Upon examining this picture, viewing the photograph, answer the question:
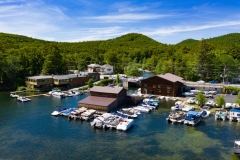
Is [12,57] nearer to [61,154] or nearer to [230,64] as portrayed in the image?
[61,154]

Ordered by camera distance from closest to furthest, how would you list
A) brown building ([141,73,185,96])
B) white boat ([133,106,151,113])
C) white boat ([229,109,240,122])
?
white boat ([229,109,240,122]), white boat ([133,106,151,113]), brown building ([141,73,185,96])

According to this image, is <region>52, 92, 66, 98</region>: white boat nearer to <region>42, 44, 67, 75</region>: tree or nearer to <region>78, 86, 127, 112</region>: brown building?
<region>78, 86, 127, 112</region>: brown building

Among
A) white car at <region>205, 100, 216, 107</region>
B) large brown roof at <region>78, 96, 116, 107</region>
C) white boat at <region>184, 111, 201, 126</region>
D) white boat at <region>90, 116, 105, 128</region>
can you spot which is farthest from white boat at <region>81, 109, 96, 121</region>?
white car at <region>205, 100, 216, 107</region>

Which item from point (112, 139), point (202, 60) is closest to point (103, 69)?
point (202, 60)

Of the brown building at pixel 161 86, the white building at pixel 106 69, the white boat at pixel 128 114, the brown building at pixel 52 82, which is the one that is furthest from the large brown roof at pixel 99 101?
the white building at pixel 106 69

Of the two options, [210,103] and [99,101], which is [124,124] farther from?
[210,103]

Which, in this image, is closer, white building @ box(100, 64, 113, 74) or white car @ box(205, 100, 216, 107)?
white car @ box(205, 100, 216, 107)

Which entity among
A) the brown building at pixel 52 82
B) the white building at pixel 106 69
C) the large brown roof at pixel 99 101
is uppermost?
the white building at pixel 106 69

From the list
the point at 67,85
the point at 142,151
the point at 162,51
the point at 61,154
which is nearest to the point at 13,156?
the point at 61,154

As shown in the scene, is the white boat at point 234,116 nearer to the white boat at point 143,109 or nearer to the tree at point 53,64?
the white boat at point 143,109
